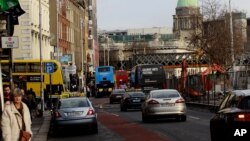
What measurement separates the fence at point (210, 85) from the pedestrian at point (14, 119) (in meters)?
25.2

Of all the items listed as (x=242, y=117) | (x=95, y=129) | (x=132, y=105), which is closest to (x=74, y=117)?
(x=95, y=129)

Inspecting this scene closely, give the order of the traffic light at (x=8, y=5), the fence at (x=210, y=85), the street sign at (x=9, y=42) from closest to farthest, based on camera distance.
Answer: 1. the traffic light at (x=8, y=5)
2. the street sign at (x=9, y=42)
3. the fence at (x=210, y=85)

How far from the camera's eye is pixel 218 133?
15359mm

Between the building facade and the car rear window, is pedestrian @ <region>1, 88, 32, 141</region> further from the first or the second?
the building facade

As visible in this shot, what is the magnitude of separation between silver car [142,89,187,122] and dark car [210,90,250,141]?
15.2 metres

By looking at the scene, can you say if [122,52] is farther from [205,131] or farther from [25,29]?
[205,131]

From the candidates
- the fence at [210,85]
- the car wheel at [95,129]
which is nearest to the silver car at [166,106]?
the car wheel at [95,129]

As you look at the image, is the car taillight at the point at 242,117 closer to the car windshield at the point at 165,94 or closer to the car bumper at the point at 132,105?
the car windshield at the point at 165,94

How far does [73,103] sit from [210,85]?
71.2 feet

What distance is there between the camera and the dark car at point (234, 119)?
13867mm

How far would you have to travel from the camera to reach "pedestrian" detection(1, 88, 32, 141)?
11.9 metres

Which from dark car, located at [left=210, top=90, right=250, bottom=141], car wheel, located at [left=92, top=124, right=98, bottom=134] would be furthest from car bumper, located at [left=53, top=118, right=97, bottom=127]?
dark car, located at [left=210, top=90, right=250, bottom=141]

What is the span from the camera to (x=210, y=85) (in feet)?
153

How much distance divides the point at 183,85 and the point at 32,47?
17183 mm
